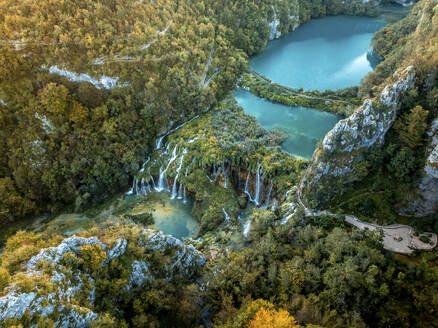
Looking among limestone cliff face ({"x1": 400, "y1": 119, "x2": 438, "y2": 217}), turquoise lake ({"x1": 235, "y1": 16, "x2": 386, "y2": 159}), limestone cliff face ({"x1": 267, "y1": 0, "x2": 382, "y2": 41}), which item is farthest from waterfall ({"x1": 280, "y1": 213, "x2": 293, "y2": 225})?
limestone cliff face ({"x1": 267, "y1": 0, "x2": 382, "y2": 41})

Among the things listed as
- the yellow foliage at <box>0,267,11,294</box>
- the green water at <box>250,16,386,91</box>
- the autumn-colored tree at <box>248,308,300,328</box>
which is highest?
the green water at <box>250,16,386,91</box>

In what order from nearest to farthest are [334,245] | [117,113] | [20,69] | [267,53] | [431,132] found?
[334,245] → [431,132] → [20,69] → [117,113] → [267,53]

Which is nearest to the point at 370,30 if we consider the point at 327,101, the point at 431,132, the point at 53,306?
the point at 327,101

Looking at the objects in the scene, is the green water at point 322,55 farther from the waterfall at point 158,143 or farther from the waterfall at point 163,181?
the waterfall at point 163,181

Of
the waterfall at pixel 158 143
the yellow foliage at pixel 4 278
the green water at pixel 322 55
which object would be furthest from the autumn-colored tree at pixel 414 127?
the yellow foliage at pixel 4 278

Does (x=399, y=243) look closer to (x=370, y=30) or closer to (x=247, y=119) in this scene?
(x=247, y=119)

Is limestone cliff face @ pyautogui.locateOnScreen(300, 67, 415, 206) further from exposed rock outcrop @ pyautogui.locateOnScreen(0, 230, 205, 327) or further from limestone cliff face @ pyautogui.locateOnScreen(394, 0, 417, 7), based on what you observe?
limestone cliff face @ pyautogui.locateOnScreen(394, 0, 417, 7)

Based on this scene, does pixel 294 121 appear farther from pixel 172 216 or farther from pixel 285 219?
pixel 172 216
